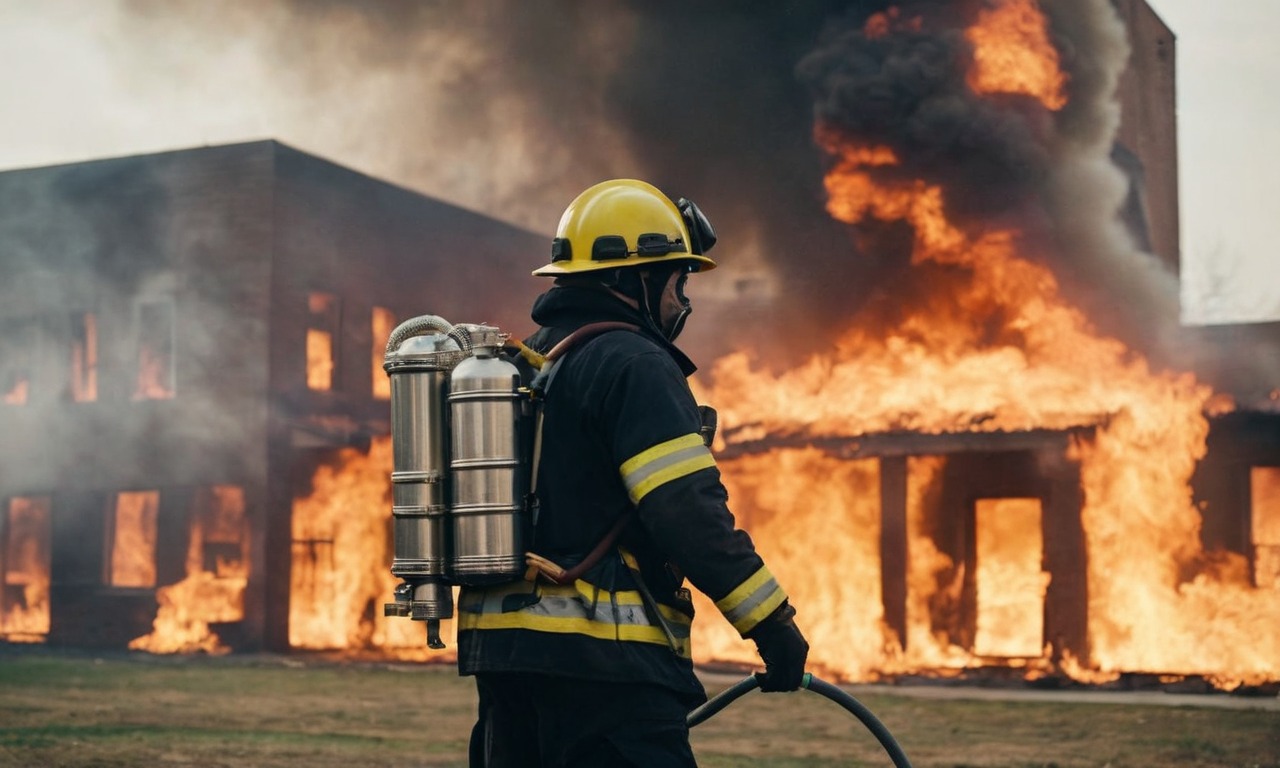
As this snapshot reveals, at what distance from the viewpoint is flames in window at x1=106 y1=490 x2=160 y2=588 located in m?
23.5

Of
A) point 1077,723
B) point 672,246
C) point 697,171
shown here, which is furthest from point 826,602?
point 672,246

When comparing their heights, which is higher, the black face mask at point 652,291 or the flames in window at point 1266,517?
the black face mask at point 652,291

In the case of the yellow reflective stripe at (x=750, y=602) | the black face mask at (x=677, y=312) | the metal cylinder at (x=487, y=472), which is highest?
the black face mask at (x=677, y=312)

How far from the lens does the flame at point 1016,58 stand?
1980cm

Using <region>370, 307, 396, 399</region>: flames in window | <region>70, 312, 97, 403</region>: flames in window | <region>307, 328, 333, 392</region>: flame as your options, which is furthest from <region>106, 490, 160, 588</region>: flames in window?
<region>370, 307, 396, 399</region>: flames in window

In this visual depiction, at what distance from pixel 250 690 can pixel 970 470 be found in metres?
7.44

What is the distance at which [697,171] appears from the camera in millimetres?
24047

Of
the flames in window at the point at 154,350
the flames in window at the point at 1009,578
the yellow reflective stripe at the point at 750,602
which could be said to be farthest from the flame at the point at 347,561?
the yellow reflective stripe at the point at 750,602

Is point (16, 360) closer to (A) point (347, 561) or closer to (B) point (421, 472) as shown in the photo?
(A) point (347, 561)

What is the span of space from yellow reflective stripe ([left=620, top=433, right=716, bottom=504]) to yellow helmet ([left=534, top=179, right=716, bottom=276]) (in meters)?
0.60

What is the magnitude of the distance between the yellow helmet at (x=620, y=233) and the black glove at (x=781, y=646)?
96 centimetres

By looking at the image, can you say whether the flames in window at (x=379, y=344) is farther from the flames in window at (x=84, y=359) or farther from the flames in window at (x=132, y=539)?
the flames in window at (x=84, y=359)

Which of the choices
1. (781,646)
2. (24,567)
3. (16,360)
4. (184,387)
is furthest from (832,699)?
(16,360)

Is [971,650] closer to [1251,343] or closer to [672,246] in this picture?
[1251,343]
